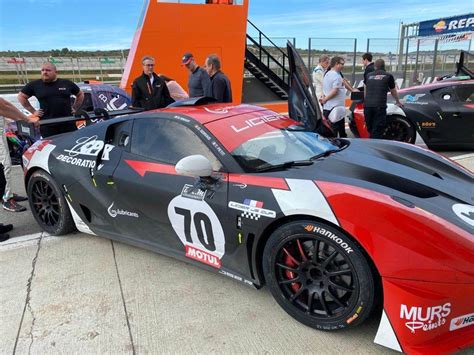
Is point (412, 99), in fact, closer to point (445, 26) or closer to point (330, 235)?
point (330, 235)

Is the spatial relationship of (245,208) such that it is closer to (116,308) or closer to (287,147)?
(287,147)

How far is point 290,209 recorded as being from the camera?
7.76 ft

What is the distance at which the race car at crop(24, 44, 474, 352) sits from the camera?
206 cm

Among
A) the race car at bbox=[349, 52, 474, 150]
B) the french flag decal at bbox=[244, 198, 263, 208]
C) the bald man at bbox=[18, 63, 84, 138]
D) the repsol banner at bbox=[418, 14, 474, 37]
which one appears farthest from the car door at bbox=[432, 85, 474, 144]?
the repsol banner at bbox=[418, 14, 474, 37]

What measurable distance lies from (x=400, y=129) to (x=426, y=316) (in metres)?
5.58

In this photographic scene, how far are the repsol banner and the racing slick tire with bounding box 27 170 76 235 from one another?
24.2m

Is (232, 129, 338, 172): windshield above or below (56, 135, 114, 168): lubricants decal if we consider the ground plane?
above

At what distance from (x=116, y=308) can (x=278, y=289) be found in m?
1.14

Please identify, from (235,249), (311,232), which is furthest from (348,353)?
(235,249)

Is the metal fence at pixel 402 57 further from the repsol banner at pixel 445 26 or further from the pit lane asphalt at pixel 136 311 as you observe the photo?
the pit lane asphalt at pixel 136 311

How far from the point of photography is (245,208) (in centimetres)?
255

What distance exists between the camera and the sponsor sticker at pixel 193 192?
2.77 m

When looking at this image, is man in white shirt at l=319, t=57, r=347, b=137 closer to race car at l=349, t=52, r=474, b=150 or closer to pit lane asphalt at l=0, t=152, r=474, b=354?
race car at l=349, t=52, r=474, b=150

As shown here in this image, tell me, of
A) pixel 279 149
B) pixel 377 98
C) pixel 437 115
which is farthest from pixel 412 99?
pixel 279 149
